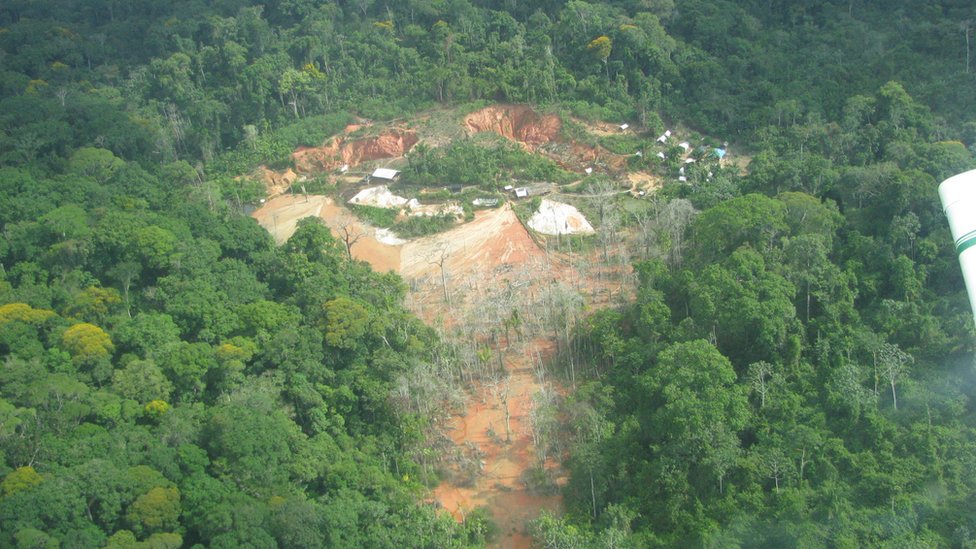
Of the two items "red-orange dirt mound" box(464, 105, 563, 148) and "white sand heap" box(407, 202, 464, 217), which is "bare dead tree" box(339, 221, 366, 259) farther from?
"red-orange dirt mound" box(464, 105, 563, 148)

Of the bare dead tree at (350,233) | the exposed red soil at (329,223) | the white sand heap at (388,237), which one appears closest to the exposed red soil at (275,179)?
the exposed red soil at (329,223)

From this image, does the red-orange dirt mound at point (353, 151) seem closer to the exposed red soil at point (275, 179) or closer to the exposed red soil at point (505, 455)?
the exposed red soil at point (275, 179)

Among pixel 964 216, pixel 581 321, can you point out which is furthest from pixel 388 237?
pixel 964 216

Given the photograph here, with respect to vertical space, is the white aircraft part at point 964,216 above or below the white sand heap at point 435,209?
above

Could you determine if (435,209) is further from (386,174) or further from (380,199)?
(386,174)

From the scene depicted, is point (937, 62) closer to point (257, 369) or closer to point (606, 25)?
point (606, 25)

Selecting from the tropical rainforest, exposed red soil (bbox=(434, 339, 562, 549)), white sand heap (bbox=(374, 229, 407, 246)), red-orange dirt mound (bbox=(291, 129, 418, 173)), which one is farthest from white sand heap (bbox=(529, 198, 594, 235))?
red-orange dirt mound (bbox=(291, 129, 418, 173))
